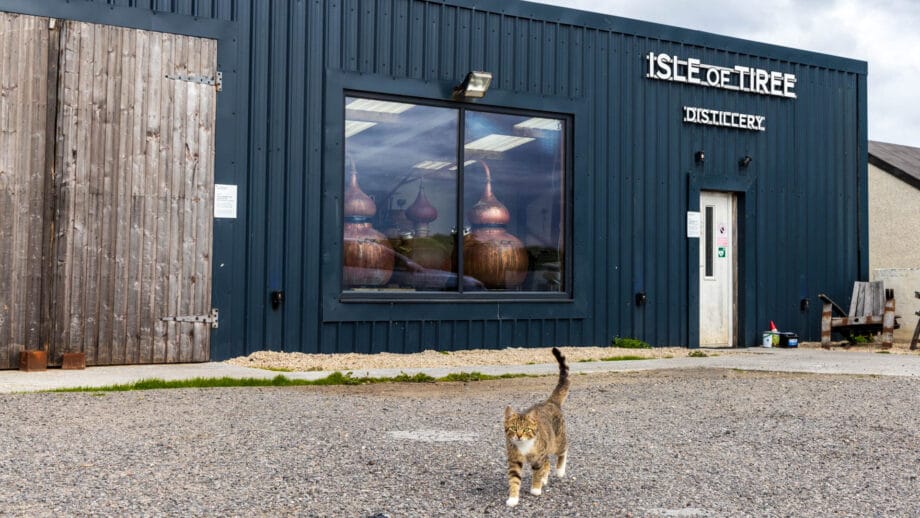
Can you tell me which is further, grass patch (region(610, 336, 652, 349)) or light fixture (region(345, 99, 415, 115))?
grass patch (region(610, 336, 652, 349))

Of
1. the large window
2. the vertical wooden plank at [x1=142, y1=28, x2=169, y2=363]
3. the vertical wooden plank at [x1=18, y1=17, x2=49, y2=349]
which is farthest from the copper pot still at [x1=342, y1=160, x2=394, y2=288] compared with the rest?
the vertical wooden plank at [x1=18, y1=17, x2=49, y2=349]

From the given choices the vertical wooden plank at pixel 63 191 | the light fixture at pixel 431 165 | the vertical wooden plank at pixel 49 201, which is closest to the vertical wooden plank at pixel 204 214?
the vertical wooden plank at pixel 63 191

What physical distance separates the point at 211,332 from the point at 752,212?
773 cm

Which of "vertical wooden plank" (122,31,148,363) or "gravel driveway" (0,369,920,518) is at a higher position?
"vertical wooden plank" (122,31,148,363)

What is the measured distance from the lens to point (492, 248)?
1159cm

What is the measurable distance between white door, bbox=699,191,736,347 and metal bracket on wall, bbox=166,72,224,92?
6.78 m

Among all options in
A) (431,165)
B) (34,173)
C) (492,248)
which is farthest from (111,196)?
(492,248)

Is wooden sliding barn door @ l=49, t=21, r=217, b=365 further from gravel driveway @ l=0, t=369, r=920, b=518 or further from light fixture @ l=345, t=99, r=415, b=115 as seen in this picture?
gravel driveway @ l=0, t=369, r=920, b=518

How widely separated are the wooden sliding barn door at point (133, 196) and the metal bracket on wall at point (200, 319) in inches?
0.4

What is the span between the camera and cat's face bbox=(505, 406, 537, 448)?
12.7ft

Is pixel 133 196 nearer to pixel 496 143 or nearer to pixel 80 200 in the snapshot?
pixel 80 200

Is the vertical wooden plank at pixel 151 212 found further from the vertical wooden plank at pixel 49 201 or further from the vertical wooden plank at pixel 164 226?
the vertical wooden plank at pixel 49 201

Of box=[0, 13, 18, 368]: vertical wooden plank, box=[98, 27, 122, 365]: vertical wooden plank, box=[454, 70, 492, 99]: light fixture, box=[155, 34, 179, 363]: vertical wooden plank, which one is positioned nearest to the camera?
box=[0, 13, 18, 368]: vertical wooden plank

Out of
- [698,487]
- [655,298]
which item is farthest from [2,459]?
[655,298]
